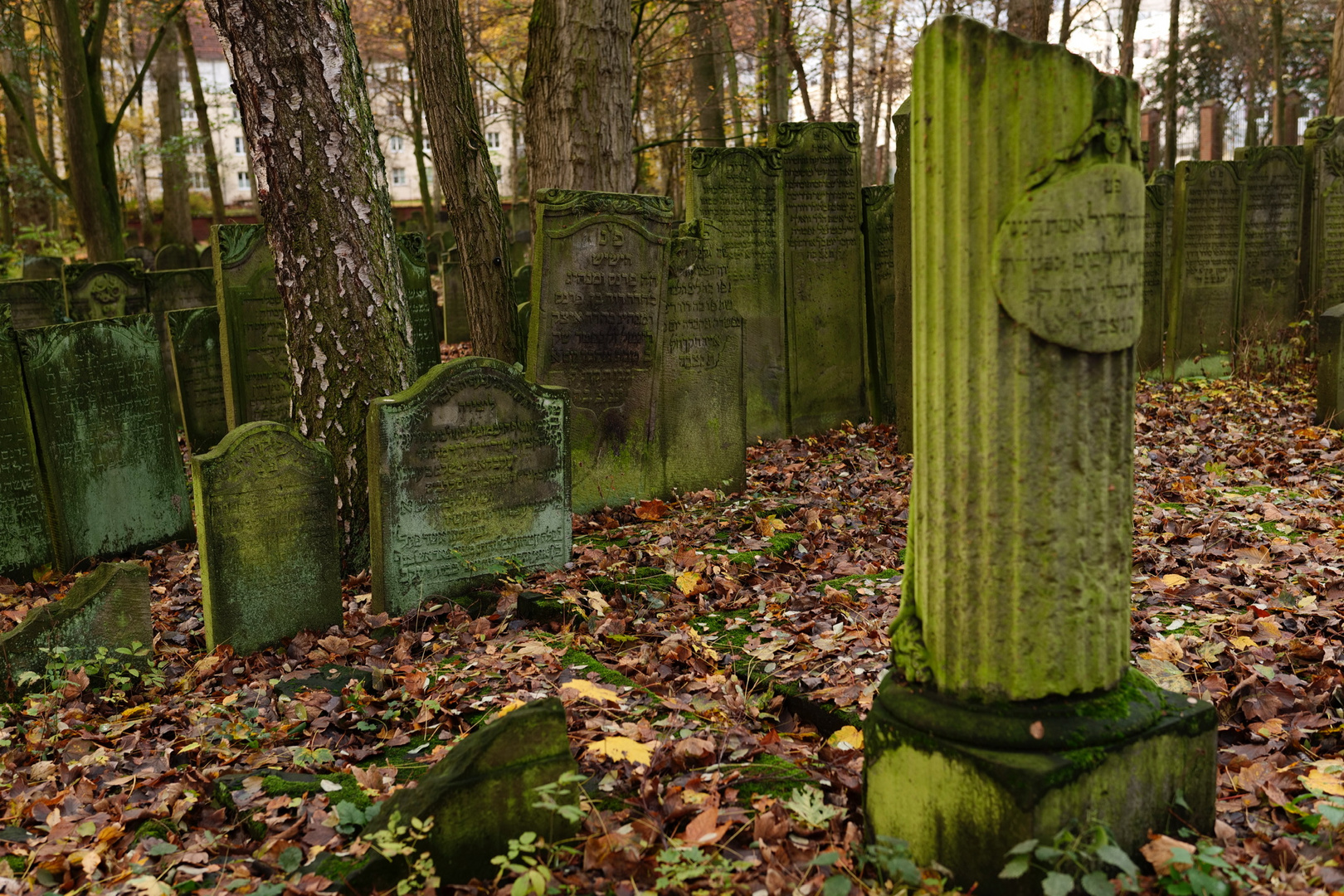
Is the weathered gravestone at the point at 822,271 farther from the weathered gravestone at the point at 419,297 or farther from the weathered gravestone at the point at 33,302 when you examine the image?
the weathered gravestone at the point at 33,302

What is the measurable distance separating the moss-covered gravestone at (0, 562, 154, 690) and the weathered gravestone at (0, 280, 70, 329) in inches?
287

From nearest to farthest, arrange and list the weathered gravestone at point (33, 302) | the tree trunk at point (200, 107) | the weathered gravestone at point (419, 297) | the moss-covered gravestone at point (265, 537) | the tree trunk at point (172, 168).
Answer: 1. the moss-covered gravestone at point (265, 537)
2. the weathered gravestone at point (419, 297)
3. the weathered gravestone at point (33, 302)
4. the tree trunk at point (200, 107)
5. the tree trunk at point (172, 168)

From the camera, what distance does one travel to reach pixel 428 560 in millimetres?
5582

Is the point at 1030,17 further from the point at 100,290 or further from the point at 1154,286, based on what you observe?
the point at 100,290

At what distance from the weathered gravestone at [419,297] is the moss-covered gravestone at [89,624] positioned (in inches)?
148

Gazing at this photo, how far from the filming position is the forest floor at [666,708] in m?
3.05

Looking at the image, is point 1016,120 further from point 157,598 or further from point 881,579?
point 157,598

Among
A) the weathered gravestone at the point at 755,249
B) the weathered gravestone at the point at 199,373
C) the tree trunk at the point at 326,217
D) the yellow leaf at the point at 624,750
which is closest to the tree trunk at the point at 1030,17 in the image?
the weathered gravestone at the point at 755,249

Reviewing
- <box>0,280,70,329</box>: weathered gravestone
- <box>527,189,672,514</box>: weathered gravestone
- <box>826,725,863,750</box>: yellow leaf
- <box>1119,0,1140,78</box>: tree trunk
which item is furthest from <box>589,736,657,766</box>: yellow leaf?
<box>1119,0,1140,78</box>: tree trunk

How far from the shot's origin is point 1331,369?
855 cm

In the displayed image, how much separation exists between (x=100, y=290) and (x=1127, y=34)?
54.4ft

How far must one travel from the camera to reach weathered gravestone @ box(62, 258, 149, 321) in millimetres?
11570

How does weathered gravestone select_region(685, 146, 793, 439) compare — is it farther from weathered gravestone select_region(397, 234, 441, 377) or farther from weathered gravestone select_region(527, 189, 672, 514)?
weathered gravestone select_region(397, 234, 441, 377)

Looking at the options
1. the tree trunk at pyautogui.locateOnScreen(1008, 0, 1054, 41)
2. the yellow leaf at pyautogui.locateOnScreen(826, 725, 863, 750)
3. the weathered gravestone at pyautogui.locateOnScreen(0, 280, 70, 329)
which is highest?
the tree trunk at pyautogui.locateOnScreen(1008, 0, 1054, 41)
